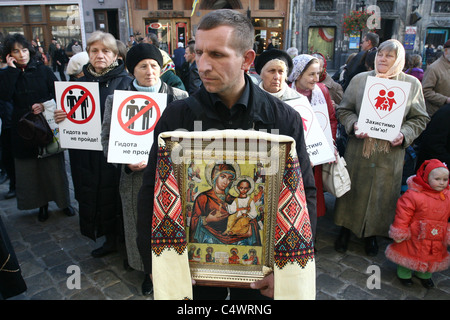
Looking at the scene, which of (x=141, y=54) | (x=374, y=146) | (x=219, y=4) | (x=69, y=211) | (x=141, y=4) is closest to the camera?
(x=141, y=54)

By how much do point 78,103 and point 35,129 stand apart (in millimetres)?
1126

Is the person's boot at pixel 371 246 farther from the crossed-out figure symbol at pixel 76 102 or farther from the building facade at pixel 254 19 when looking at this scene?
the building facade at pixel 254 19

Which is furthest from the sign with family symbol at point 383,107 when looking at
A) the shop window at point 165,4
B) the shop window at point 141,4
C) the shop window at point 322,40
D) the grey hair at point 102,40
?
the shop window at point 141,4

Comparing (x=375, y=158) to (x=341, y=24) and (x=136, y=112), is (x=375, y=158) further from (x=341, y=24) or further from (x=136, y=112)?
(x=341, y=24)

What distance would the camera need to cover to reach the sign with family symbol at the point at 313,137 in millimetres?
3006

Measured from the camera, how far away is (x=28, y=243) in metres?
3.98

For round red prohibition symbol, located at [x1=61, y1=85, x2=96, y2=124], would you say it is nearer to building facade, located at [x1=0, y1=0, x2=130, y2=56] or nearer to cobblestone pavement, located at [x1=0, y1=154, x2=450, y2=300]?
cobblestone pavement, located at [x1=0, y1=154, x2=450, y2=300]

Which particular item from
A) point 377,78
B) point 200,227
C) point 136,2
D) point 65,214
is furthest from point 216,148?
point 136,2

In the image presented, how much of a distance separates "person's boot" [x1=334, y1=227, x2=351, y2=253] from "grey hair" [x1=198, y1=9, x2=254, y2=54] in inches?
121

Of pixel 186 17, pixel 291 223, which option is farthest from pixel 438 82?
pixel 186 17

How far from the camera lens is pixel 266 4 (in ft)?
82.8

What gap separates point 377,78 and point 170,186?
2.66m

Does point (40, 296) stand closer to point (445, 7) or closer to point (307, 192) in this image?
point (307, 192)

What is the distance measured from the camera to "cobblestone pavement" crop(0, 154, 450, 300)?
3.09 metres
